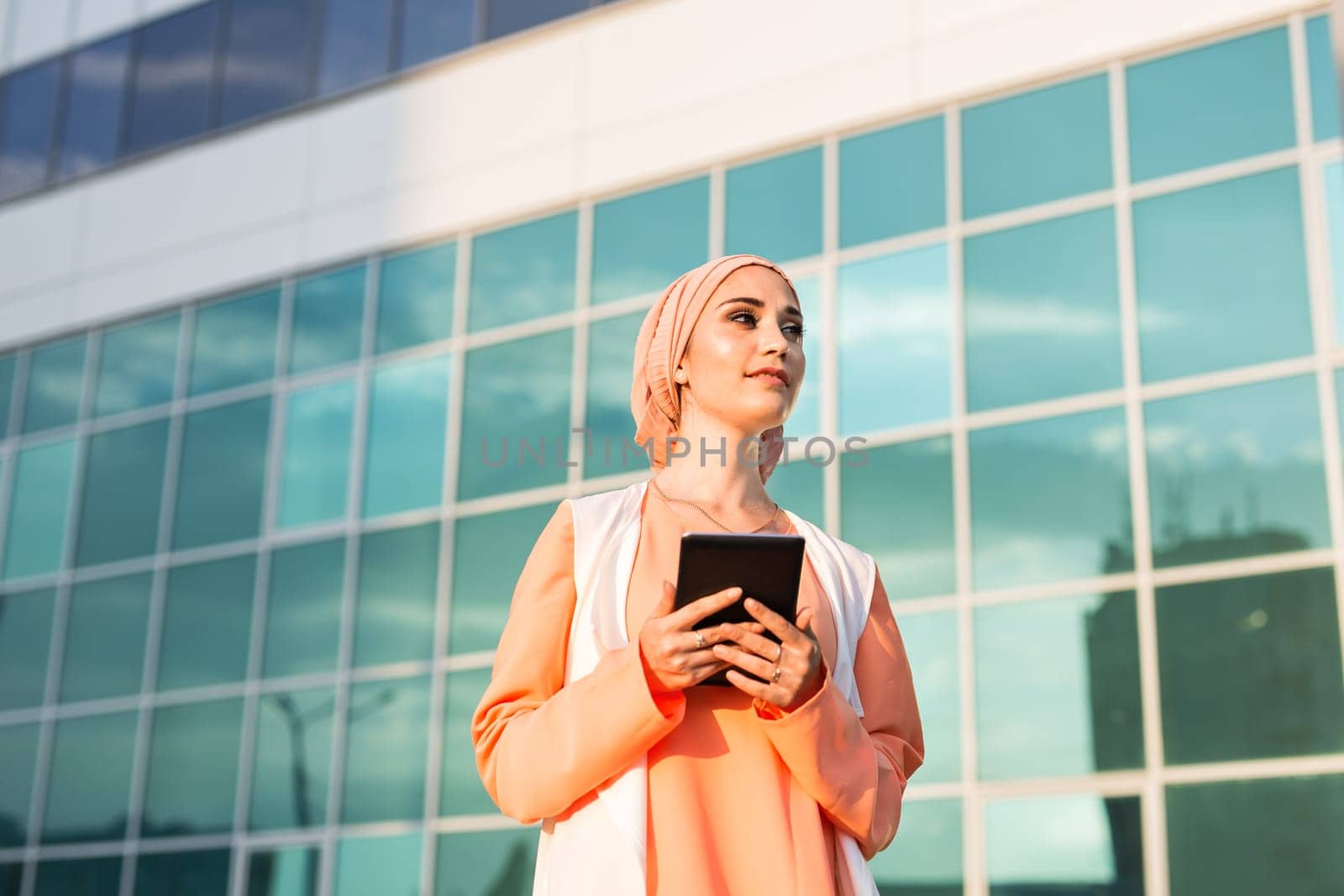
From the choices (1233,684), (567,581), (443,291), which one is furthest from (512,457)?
(567,581)

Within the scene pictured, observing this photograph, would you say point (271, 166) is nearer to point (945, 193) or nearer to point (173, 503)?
point (173, 503)

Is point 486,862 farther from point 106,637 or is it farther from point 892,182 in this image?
point 892,182

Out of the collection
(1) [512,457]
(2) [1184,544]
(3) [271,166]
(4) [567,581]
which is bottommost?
(4) [567,581]

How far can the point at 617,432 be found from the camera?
13953 mm

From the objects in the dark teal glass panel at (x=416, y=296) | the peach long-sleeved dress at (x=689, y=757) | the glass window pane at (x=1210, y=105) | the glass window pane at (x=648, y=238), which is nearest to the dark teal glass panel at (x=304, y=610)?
the dark teal glass panel at (x=416, y=296)

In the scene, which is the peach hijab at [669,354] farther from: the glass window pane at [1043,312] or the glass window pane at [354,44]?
the glass window pane at [354,44]

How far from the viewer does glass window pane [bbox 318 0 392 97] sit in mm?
16266

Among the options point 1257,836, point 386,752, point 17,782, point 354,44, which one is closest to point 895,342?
point 1257,836

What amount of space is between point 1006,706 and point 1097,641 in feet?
2.51

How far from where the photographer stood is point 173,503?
16359 mm

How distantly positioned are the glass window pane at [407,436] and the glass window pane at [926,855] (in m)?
5.19

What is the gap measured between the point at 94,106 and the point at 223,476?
16.7 feet

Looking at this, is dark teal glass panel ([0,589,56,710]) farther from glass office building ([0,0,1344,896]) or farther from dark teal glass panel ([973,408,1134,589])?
dark teal glass panel ([973,408,1134,589])

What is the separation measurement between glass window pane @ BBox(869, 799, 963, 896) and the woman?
335 inches
